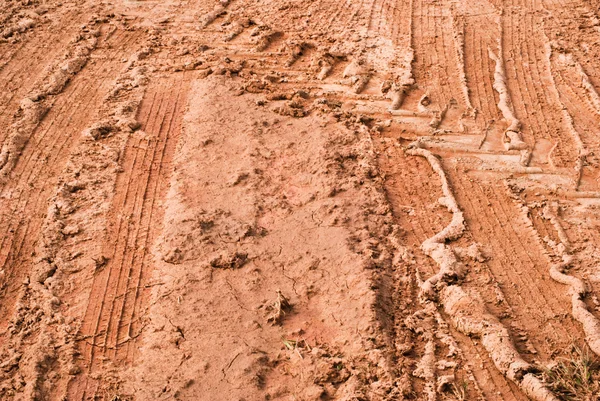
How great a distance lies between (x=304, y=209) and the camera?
5.02m

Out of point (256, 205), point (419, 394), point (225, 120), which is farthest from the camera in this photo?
point (225, 120)

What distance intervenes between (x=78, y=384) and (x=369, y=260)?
221cm

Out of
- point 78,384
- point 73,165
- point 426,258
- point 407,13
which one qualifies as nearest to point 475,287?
point 426,258

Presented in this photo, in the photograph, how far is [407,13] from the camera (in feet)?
27.0

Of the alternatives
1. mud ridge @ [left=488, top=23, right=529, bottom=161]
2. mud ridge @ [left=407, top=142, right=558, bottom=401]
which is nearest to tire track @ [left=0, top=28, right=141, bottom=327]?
mud ridge @ [left=407, top=142, right=558, bottom=401]

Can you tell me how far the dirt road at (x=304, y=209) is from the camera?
3842 millimetres

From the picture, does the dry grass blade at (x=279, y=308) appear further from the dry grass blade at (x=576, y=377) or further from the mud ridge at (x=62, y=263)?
the dry grass blade at (x=576, y=377)

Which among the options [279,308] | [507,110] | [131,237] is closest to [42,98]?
[131,237]

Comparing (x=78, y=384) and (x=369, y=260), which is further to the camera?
(x=369, y=260)

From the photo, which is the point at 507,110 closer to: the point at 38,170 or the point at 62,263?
the point at 62,263

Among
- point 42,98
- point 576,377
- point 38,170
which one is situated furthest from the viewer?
point 42,98

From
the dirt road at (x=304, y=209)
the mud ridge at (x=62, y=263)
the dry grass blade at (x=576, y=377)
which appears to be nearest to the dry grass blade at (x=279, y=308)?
the dirt road at (x=304, y=209)

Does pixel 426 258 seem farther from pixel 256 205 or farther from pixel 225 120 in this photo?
pixel 225 120

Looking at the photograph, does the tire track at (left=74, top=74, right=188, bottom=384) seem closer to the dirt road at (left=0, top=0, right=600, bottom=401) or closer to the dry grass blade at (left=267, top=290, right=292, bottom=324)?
the dirt road at (left=0, top=0, right=600, bottom=401)
